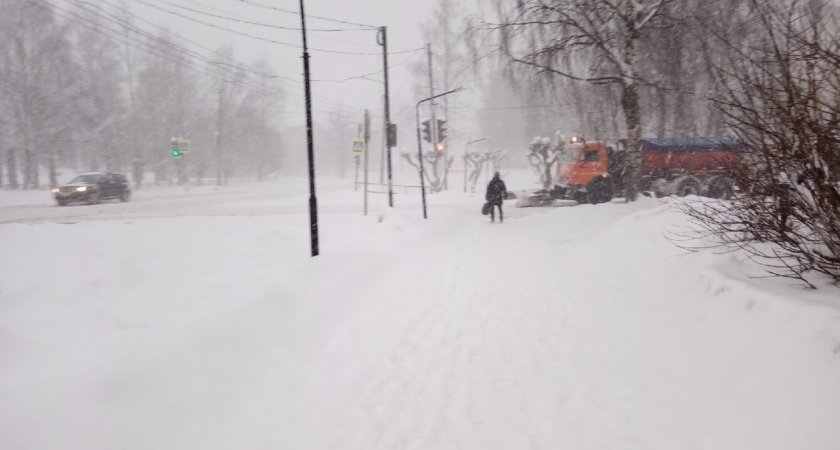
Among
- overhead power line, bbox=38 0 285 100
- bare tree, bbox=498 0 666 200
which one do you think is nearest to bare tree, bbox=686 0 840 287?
bare tree, bbox=498 0 666 200

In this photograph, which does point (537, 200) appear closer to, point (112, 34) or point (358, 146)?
point (358, 146)

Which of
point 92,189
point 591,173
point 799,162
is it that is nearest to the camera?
point 799,162

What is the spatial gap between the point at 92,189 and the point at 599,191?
78.8 feet

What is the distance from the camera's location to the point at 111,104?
33531 mm

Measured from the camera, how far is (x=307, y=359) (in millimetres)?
4754

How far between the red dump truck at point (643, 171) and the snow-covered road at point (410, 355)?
10668mm

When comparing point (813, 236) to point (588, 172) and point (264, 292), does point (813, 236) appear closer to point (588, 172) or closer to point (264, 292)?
point (264, 292)

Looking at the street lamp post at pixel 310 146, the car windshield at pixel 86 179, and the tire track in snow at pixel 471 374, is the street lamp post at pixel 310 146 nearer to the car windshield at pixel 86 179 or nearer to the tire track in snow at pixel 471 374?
the tire track in snow at pixel 471 374

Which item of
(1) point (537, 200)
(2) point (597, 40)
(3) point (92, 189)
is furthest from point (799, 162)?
(3) point (92, 189)

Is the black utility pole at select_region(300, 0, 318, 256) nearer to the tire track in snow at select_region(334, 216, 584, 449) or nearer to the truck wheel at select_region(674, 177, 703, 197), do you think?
the tire track in snow at select_region(334, 216, 584, 449)

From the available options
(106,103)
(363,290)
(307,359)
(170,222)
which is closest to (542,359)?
(307,359)

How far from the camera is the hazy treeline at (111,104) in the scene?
83.1 feet

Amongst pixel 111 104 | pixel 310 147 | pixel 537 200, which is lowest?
pixel 537 200

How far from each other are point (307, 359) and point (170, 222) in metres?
10.4
